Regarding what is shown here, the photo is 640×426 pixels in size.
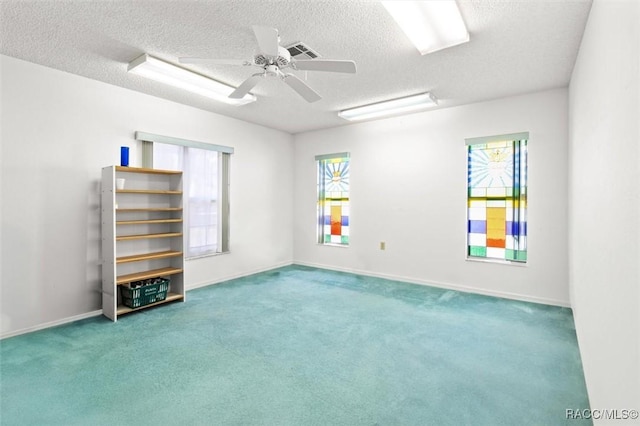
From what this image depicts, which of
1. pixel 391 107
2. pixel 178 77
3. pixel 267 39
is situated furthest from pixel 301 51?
pixel 391 107

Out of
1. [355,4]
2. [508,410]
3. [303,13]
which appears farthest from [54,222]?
[508,410]

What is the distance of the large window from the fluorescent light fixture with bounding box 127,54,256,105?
935mm

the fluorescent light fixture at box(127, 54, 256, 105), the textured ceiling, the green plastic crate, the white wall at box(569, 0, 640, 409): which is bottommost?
the green plastic crate

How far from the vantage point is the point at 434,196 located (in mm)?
4641

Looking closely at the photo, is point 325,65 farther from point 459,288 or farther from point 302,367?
point 459,288

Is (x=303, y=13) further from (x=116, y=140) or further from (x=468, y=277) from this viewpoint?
(x=468, y=277)

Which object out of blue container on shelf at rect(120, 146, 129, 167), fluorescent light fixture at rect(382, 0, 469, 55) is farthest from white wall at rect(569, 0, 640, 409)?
blue container on shelf at rect(120, 146, 129, 167)

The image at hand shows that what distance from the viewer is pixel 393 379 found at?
7.18ft

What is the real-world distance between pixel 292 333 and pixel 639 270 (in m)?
2.56

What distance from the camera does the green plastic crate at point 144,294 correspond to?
11.3 feet

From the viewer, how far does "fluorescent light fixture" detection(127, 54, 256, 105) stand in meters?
2.97

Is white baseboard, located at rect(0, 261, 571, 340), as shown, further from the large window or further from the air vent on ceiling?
the air vent on ceiling

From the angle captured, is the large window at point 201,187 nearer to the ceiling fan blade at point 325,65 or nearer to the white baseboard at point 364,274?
the white baseboard at point 364,274

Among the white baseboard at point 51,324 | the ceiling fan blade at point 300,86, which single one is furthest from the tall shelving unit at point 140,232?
the ceiling fan blade at point 300,86
